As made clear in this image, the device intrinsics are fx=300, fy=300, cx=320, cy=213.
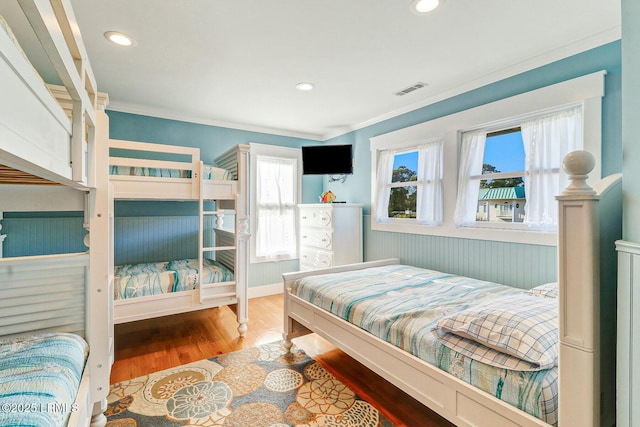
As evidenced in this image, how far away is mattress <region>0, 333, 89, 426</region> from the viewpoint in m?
0.92

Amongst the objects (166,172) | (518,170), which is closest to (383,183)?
(518,170)

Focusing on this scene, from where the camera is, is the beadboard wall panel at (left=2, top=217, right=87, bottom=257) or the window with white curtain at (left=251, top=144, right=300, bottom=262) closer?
the beadboard wall panel at (left=2, top=217, right=87, bottom=257)

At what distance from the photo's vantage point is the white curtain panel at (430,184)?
3.02m

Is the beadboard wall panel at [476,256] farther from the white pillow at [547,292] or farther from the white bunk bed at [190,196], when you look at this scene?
the white bunk bed at [190,196]

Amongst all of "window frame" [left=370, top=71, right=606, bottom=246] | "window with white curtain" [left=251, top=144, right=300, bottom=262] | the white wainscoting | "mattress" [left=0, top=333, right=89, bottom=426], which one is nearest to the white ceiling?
"window frame" [left=370, top=71, right=606, bottom=246]

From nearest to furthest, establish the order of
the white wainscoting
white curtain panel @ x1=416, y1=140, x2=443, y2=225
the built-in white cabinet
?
the white wainscoting → white curtain panel @ x1=416, y1=140, x2=443, y2=225 → the built-in white cabinet

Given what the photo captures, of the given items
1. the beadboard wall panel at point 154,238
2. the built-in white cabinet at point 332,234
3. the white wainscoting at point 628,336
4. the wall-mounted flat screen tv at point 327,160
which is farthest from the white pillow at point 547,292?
the beadboard wall panel at point 154,238

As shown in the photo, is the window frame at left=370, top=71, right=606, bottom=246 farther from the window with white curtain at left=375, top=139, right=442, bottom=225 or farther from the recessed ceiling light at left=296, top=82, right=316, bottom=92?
the recessed ceiling light at left=296, top=82, right=316, bottom=92

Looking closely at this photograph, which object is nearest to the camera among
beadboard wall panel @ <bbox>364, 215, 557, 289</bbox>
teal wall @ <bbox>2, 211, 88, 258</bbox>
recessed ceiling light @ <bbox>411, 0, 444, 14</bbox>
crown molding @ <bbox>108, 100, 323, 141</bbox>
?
recessed ceiling light @ <bbox>411, 0, 444, 14</bbox>

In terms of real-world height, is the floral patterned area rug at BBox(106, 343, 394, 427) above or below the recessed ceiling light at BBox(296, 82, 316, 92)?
below

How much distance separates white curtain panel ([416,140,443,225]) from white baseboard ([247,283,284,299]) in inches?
88.0

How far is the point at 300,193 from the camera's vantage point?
4492mm

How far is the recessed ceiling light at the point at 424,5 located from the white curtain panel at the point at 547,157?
50.3 inches

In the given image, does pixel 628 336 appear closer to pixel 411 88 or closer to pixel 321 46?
pixel 321 46
